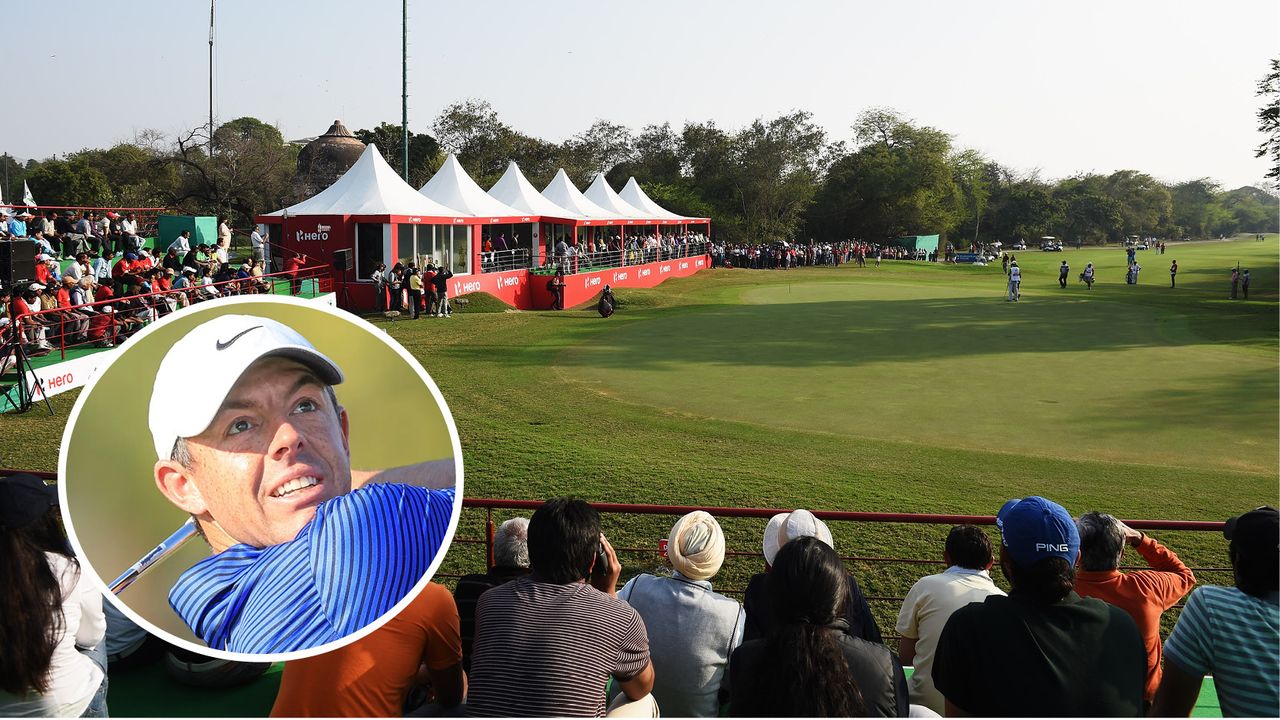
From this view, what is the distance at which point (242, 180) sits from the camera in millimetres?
53312

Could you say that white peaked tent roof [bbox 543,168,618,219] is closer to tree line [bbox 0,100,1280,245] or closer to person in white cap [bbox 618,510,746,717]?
tree line [bbox 0,100,1280,245]

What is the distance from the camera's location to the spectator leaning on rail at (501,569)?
4.33 m

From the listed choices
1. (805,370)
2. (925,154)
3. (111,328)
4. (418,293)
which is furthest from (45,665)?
(925,154)

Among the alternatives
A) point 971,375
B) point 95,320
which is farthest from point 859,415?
point 95,320

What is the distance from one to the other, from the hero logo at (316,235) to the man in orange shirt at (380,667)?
92.0 feet

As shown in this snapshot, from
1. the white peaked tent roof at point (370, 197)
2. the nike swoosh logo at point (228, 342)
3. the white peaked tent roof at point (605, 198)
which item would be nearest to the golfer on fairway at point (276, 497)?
the nike swoosh logo at point (228, 342)

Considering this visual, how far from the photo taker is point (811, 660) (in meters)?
2.82

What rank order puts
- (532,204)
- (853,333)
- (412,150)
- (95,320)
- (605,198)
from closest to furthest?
1. (95,320)
2. (853,333)
3. (532,204)
4. (605,198)
5. (412,150)

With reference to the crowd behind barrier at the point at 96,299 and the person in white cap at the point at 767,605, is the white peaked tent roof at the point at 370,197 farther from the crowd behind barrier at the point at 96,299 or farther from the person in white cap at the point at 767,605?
the person in white cap at the point at 767,605

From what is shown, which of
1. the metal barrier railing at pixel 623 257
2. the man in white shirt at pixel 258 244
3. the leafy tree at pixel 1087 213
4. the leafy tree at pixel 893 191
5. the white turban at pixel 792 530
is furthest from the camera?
the leafy tree at pixel 1087 213

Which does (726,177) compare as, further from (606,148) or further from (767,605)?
(767,605)

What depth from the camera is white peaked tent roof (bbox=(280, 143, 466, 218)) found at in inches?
1155

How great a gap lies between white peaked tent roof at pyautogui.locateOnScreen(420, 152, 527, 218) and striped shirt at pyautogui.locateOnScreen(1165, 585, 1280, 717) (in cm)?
3139

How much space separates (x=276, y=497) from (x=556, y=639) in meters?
1.31
